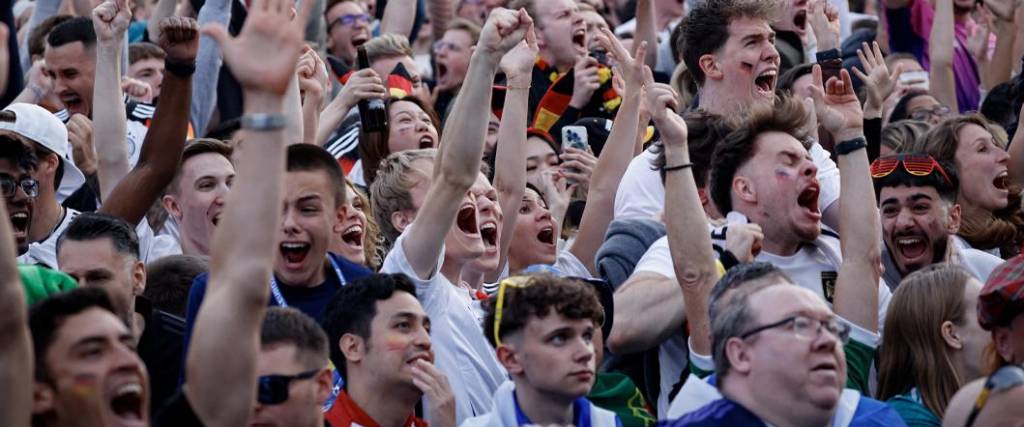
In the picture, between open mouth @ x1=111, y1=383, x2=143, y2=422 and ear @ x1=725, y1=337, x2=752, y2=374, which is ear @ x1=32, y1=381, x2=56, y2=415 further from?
ear @ x1=725, y1=337, x2=752, y2=374

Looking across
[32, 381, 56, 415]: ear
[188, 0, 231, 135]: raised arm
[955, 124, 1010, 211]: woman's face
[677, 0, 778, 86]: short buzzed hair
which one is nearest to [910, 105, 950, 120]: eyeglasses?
[955, 124, 1010, 211]: woman's face

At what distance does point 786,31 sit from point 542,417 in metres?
4.03

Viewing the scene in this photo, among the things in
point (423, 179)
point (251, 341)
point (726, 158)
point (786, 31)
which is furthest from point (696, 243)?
point (786, 31)

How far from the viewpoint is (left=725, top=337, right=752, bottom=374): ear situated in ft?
15.3

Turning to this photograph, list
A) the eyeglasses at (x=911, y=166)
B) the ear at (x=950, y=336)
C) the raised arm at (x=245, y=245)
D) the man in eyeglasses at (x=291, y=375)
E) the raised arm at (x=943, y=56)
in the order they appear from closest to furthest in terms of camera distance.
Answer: the raised arm at (x=245, y=245) < the man in eyeglasses at (x=291, y=375) < the ear at (x=950, y=336) < the eyeglasses at (x=911, y=166) < the raised arm at (x=943, y=56)

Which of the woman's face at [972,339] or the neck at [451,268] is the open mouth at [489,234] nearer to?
the neck at [451,268]

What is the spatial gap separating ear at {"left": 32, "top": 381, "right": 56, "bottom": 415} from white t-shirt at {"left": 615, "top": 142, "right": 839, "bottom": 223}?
2.92m

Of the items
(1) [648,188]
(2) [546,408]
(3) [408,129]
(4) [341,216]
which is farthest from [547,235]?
(2) [546,408]

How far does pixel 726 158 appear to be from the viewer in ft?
20.2

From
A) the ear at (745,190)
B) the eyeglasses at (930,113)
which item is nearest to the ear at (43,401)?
the ear at (745,190)

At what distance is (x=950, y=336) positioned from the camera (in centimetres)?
555

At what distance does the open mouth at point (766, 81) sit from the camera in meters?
7.18

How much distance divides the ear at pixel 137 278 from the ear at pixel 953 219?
3044 millimetres

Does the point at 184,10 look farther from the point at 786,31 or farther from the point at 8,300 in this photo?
the point at 8,300
